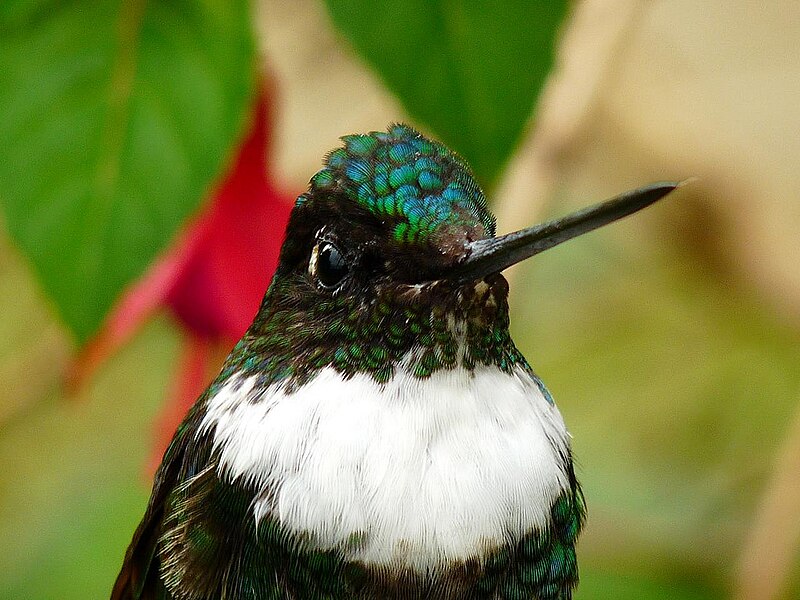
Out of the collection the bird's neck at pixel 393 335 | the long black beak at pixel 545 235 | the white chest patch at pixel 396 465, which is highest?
the long black beak at pixel 545 235

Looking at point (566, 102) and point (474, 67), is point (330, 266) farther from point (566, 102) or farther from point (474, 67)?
point (566, 102)

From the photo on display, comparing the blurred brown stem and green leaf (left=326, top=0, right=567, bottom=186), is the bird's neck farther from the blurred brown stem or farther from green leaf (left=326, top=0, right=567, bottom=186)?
the blurred brown stem

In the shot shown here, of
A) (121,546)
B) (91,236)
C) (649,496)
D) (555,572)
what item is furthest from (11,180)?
(649,496)

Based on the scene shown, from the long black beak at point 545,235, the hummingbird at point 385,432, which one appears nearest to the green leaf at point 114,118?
the hummingbird at point 385,432

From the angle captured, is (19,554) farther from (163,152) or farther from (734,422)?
(163,152)

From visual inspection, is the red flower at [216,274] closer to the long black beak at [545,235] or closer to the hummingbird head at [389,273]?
the hummingbird head at [389,273]

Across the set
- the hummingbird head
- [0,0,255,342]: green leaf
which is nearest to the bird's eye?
the hummingbird head
